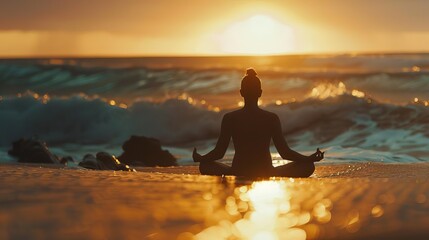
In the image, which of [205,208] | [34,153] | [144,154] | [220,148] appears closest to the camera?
[205,208]

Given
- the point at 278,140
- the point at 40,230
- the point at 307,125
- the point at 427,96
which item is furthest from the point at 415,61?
the point at 40,230

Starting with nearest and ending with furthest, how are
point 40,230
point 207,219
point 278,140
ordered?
point 40,230 < point 207,219 < point 278,140

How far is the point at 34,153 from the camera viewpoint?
1034 cm

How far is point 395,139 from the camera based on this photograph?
14.8 metres

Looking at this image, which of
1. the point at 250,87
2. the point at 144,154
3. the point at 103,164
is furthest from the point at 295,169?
the point at 144,154

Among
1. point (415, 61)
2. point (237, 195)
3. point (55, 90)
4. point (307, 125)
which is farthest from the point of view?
point (415, 61)

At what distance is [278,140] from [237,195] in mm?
2003

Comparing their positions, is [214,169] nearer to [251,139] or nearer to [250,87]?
[251,139]

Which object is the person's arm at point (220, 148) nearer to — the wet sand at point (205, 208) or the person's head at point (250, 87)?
the person's head at point (250, 87)

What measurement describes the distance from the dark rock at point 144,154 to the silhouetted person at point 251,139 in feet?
16.3

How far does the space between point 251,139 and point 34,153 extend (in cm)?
490

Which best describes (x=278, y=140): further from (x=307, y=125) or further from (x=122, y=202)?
(x=307, y=125)

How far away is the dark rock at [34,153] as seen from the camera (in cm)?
1012

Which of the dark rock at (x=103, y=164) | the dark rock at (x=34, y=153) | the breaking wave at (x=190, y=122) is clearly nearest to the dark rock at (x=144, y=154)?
the dark rock at (x=34, y=153)
